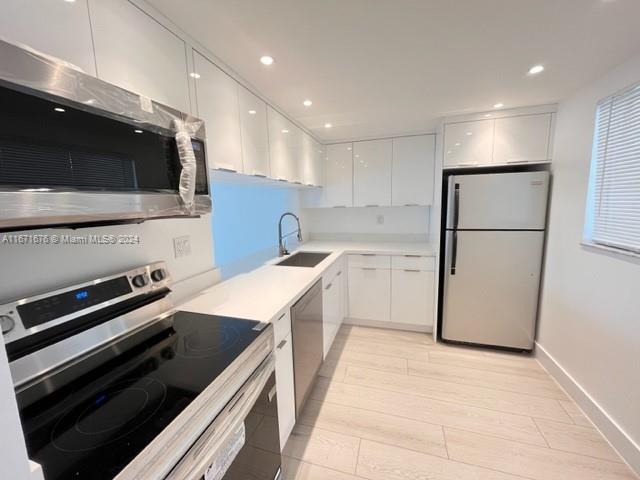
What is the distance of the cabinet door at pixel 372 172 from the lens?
3025 mm

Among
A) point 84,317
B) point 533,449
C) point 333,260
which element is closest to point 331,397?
point 333,260

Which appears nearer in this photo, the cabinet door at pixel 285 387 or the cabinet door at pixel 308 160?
the cabinet door at pixel 285 387

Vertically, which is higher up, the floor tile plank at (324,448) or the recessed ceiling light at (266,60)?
the recessed ceiling light at (266,60)

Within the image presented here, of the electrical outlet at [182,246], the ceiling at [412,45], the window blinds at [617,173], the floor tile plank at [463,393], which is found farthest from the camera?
the floor tile plank at [463,393]

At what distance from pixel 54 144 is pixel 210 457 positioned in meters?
0.90

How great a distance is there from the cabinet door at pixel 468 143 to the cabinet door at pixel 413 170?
43 centimetres

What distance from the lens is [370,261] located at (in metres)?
2.84

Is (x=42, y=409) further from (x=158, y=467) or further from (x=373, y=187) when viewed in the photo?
(x=373, y=187)

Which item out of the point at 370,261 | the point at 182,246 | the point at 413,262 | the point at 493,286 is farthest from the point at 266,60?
the point at 493,286

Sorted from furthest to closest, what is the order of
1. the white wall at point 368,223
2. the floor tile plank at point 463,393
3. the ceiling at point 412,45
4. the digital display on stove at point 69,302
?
1. the white wall at point 368,223
2. the floor tile plank at point 463,393
3. the ceiling at point 412,45
4. the digital display on stove at point 69,302

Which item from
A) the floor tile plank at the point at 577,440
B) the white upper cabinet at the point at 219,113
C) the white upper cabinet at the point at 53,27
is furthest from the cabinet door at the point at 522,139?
the white upper cabinet at the point at 53,27

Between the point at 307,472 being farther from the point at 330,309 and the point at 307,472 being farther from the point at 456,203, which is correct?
the point at 456,203

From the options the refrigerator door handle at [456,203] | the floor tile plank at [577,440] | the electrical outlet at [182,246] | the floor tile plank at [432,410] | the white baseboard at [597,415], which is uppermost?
the refrigerator door handle at [456,203]

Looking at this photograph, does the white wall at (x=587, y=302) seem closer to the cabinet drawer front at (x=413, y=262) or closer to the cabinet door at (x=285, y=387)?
the cabinet drawer front at (x=413, y=262)
